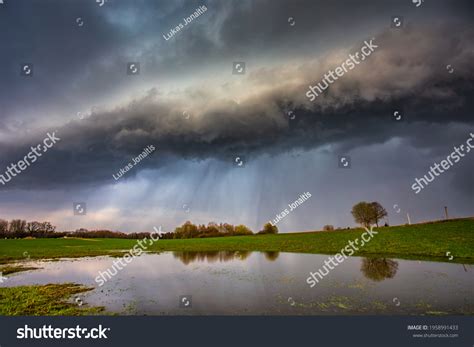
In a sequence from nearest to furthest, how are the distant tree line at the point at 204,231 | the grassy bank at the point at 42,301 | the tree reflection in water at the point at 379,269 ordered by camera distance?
1. the grassy bank at the point at 42,301
2. the tree reflection in water at the point at 379,269
3. the distant tree line at the point at 204,231

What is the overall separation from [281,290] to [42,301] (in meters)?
14.0

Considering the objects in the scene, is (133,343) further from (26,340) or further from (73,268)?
(73,268)

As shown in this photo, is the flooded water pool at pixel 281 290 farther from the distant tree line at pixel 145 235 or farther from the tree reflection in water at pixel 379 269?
the distant tree line at pixel 145 235

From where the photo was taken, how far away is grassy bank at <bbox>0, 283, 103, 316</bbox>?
588 inches

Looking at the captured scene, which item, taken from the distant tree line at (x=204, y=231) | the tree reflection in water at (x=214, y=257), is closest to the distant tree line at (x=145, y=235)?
the distant tree line at (x=204, y=231)

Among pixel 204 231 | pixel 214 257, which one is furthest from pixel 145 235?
pixel 214 257

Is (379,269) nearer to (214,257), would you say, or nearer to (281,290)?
(281,290)

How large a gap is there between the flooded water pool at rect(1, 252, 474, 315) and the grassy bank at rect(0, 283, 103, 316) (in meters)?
1.12

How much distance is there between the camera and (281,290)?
19.1 meters

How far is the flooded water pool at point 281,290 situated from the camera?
15305 mm

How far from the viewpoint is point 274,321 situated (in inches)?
558

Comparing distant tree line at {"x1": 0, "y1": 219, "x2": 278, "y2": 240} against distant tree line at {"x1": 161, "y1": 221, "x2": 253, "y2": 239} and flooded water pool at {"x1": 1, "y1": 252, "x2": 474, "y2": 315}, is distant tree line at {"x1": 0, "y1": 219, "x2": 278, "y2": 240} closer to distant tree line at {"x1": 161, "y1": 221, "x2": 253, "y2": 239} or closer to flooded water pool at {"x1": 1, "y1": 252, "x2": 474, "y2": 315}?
distant tree line at {"x1": 161, "y1": 221, "x2": 253, "y2": 239}

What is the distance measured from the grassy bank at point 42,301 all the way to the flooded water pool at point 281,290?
1.12 m

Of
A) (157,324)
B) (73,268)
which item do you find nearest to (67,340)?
(157,324)
